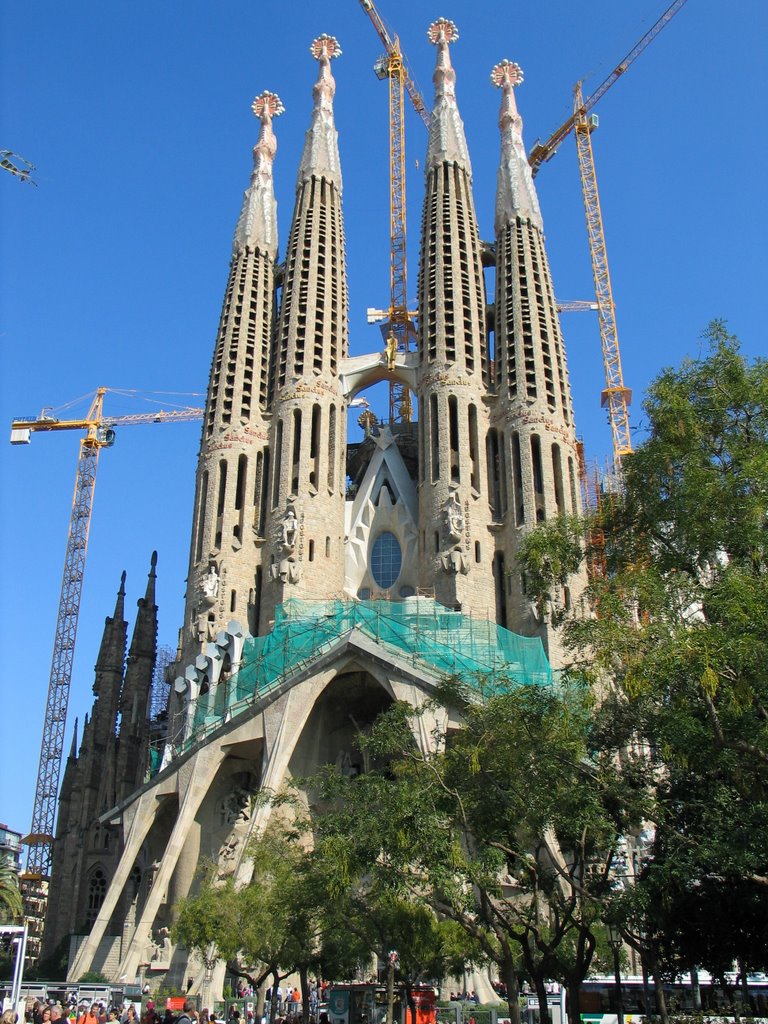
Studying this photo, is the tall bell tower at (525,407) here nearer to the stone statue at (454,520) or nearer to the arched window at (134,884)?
the stone statue at (454,520)

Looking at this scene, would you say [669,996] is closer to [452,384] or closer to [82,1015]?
[82,1015]

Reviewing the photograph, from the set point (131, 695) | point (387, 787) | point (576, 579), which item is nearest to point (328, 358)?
point (576, 579)

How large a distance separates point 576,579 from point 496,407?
8.12 metres

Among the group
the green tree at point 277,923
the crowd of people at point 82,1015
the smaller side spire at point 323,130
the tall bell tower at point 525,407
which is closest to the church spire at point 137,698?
the tall bell tower at point 525,407

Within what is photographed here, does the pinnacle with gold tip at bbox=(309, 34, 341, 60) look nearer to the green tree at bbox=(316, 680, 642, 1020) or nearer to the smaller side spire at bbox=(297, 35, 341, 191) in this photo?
the smaller side spire at bbox=(297, 35, 341, 191)

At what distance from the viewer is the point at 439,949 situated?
19.1 m

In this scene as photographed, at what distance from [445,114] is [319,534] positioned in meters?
20.6

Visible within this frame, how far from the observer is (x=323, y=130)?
155 feet

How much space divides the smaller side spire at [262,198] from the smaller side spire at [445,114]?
7217 millimetres

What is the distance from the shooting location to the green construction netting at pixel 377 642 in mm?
31969

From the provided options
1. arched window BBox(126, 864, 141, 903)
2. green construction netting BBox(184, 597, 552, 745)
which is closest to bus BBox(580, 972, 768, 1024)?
green construction netting BBox(184, 597, 552, 745)

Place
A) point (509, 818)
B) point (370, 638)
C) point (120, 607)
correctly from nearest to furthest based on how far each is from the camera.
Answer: point (509, 818) → point (370, 638) → point (120, 607)

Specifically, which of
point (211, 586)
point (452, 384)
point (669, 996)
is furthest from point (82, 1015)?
point (452, 384)

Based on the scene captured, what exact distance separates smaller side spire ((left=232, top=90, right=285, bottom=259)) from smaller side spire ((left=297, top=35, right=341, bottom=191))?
1750mm
